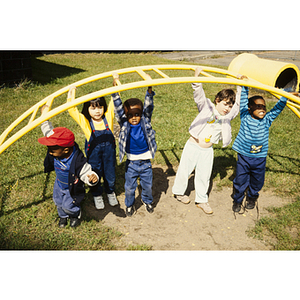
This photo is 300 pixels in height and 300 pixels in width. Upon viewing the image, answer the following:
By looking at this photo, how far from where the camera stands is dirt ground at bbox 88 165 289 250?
3.42 m

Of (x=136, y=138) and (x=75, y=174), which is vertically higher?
(x=136, y=138)

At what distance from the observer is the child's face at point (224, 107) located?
3.54 metres

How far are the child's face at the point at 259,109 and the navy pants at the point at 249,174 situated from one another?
0.59 m

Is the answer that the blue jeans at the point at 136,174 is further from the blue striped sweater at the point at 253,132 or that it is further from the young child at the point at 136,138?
the blue striped sweater at the point at 253,132

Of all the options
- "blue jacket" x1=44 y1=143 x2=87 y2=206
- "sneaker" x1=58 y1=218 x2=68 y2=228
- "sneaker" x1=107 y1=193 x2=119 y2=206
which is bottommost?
"sneaker" x1=58 y1=218 x2=68 y2=228

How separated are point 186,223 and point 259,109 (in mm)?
1843

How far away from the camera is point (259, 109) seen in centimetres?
348

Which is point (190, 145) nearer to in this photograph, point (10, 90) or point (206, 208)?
point (206, 208)

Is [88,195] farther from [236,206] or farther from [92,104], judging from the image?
[236,206]

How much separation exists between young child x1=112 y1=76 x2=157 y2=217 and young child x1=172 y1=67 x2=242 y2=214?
0.61 metres

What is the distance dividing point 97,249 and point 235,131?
15.7ft

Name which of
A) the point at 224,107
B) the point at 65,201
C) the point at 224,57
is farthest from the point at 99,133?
the point at 224,57

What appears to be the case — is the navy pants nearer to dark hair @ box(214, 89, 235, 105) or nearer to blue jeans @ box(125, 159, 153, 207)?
dark hair @ box(214, 89, 235, 105)

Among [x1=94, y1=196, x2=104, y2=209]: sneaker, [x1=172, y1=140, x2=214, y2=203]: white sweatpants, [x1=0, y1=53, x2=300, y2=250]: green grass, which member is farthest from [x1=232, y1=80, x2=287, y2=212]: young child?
[x1=94, y1=196, x2=104, y2=209]: sneaker
